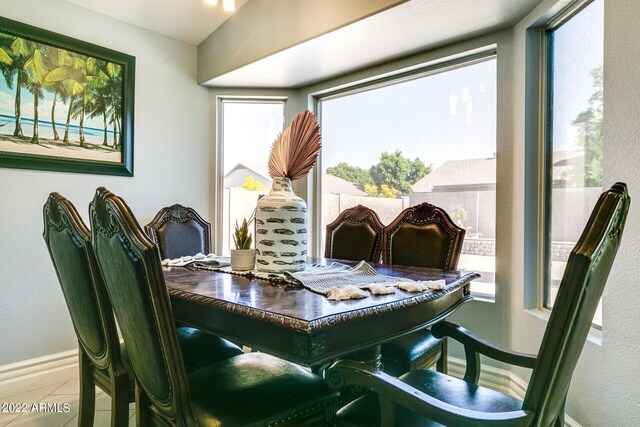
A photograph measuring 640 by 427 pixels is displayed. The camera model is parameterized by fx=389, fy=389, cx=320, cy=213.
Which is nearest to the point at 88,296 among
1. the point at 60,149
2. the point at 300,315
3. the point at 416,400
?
the point at 300,315

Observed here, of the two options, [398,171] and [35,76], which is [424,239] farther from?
[35,76]

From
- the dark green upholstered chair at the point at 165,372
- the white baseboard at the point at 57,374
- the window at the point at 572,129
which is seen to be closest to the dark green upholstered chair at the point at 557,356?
the dark green upholstered chair at the point at 165,372

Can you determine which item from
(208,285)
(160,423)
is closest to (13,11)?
(208,285)

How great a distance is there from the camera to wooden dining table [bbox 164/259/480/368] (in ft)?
3.17

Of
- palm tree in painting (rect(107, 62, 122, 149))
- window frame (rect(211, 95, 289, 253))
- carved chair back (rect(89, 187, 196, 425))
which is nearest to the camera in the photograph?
carved chair back (rect(89, 187, 196, 425))

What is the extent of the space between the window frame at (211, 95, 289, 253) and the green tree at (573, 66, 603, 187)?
2.48 m

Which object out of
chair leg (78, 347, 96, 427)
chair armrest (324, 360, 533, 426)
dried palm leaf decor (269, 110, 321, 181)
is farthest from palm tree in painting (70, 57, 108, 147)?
chair armrest (324, 360, 533, 426)

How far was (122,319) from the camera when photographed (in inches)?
45.1

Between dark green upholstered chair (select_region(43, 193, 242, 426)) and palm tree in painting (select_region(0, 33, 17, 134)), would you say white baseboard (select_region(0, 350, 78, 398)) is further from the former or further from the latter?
palm tree in painting (select_region(0, 33, 17, 134))

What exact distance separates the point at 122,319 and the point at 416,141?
2.45m

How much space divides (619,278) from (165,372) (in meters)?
1.64

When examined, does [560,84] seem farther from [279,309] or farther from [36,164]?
[36,164]

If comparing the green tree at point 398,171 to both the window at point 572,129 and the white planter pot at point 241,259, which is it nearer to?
the window at point 572,129

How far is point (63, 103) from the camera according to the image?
2689 mm
